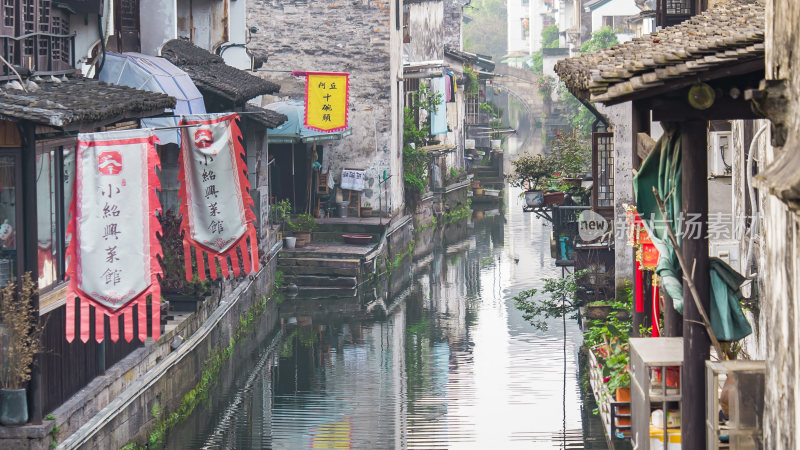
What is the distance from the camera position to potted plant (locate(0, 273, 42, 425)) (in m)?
11.6

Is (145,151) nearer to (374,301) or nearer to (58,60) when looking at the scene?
(58,60)

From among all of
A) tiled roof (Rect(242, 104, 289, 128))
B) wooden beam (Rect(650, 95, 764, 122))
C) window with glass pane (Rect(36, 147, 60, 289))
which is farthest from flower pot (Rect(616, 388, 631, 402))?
tiled roof (Rect(242, 104, 289, 128))

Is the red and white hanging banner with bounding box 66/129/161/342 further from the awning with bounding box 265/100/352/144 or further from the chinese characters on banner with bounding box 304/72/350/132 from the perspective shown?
the awning with bounding box 265/100/352/144

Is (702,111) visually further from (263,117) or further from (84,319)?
(263,117)

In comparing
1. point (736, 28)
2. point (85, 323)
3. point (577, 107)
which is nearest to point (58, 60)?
point (85, 323)

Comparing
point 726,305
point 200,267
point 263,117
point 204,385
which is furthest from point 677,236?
point 263,117

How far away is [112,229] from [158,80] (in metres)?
5.49

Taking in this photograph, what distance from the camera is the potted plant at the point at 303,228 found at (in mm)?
27078

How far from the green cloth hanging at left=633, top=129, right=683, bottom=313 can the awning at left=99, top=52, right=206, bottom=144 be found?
388 inches

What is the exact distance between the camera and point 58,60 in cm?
1466

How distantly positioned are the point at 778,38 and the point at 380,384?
1415cm

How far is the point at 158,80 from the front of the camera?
17.5m

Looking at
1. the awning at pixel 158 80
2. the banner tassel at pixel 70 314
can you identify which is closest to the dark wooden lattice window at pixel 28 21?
the banner tassel at pixel 70 314

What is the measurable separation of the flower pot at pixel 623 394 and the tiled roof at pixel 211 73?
36.2 ft
